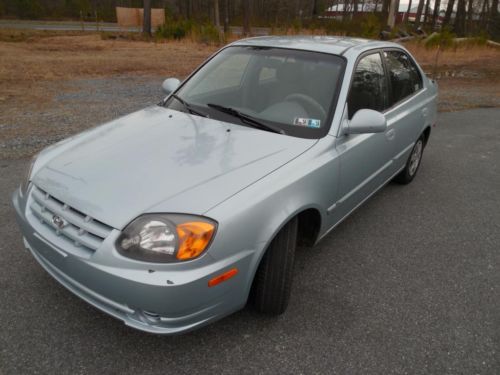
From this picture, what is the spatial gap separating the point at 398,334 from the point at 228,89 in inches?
87.2

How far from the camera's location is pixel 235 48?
3.55 metres

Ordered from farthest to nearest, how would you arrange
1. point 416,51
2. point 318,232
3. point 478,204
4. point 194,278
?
1. point 416,51
2. point 478,204
3. point 318,232
4. point 194,278

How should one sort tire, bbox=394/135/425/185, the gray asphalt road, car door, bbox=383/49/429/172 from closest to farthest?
the gray asphalt road < car door, bbox=383/49/429/172 < tire, bbox=394/135/425/185

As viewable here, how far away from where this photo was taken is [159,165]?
2275mm

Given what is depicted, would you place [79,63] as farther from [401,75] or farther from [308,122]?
[308,122]

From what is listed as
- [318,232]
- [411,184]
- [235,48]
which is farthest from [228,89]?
[411,184]

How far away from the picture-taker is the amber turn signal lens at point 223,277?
1.89 metres

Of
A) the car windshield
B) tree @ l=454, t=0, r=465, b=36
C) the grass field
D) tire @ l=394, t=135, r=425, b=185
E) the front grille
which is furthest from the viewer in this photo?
tree @ l=454, t=0, r=465, b=36

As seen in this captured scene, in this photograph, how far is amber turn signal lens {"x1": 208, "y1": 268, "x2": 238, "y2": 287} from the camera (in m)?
1.89

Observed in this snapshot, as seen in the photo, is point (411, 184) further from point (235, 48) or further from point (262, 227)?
point (262, 227)

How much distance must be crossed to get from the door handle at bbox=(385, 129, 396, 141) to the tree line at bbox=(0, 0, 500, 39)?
1060 inches

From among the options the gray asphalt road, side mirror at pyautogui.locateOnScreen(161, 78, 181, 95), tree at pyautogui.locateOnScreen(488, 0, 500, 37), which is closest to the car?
side mirror at pyautogui.locateOnScreen(161, 78, 181, 95)

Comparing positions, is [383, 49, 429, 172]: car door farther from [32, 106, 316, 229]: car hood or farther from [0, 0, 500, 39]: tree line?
[0, 0, 500, 39]: tree line

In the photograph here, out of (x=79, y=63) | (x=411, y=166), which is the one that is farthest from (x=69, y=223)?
(x=79, y=63)
